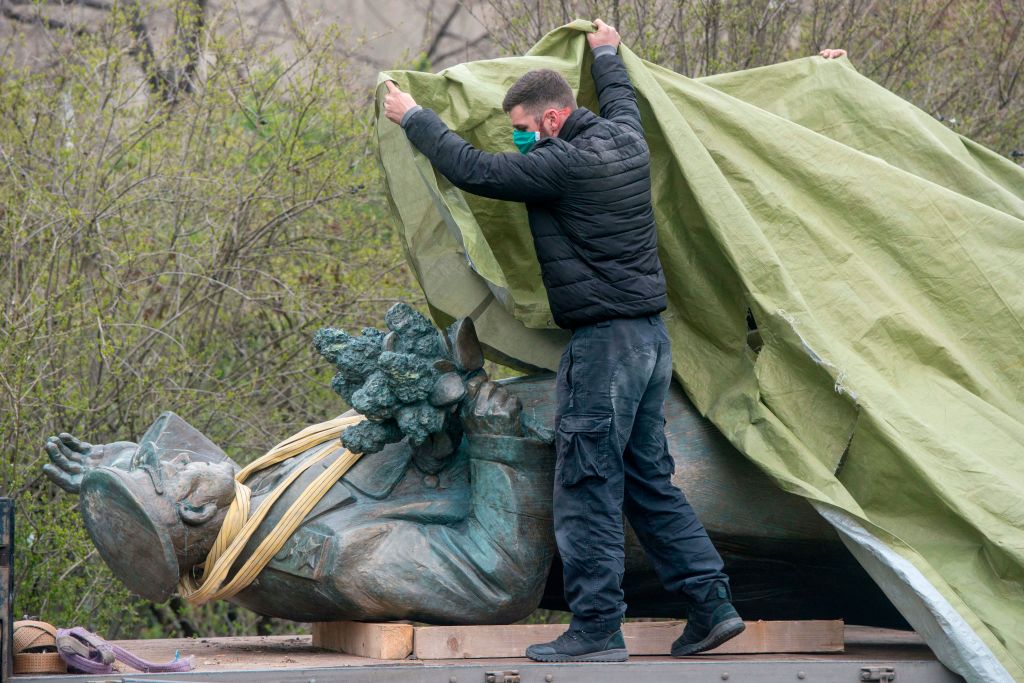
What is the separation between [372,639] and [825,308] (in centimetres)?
147

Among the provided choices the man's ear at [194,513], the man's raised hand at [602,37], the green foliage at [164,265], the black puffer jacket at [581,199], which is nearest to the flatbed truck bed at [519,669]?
the man's ear at [194,513]

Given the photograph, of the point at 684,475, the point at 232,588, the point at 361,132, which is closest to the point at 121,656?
the point at 232,588

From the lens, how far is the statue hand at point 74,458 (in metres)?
3.63

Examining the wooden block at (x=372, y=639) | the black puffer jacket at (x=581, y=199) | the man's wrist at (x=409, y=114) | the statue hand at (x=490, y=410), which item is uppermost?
the man's wrist at (x=409, y=114)

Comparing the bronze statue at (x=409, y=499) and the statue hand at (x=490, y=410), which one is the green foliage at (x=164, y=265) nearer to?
the bronze statue at (x=409, y=499)

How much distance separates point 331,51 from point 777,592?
4.09m

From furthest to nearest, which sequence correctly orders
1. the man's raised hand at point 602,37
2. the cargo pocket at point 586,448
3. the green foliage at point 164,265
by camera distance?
1. the green foliage at point 164,265
2. the man's raised hand at point 602,37
3. the cargo pocket at point 586,448

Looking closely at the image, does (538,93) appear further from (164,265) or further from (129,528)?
(164,265)

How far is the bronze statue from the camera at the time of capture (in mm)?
3598

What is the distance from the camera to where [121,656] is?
334 centimetres

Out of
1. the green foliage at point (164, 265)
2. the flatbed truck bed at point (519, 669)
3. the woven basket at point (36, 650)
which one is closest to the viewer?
the flatbed truck bed at point (519, 669)

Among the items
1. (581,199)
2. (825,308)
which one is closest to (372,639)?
(581,199)

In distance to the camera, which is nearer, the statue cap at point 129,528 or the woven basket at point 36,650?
the woven basket at point 36,650

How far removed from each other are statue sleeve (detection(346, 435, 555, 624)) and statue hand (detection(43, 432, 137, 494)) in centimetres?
72
